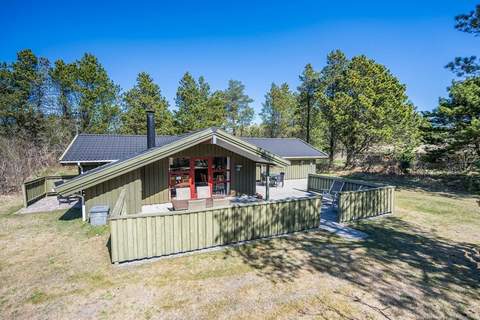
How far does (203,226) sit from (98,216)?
4.49 m

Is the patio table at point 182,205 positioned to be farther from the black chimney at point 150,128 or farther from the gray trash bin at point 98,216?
the black chimney at point 150,128

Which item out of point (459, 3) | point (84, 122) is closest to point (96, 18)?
point (84, 122)

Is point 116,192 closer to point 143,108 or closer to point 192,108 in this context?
point 143,108

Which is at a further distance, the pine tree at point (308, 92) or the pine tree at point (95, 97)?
the pine tree at point (308, 92)

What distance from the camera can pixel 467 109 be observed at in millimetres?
14953

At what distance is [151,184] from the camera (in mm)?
10938

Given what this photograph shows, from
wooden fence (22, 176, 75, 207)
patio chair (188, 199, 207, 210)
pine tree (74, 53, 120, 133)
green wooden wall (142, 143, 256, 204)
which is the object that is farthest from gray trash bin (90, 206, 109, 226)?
pine tree (74, 53, 120, 133)

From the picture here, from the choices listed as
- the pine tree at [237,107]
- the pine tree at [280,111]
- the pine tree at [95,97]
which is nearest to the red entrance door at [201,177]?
the pine tree at [95,97]

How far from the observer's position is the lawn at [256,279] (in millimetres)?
4039

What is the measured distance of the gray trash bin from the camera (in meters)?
8.22

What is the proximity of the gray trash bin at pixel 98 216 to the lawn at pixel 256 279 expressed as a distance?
0.48 m

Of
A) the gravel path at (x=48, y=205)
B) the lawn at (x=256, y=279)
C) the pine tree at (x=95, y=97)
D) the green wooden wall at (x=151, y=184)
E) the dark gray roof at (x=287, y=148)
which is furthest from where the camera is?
the pine tree at (x=95, y=97)

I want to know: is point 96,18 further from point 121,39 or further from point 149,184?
point 149,184

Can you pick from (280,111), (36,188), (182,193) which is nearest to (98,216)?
(182,193)
